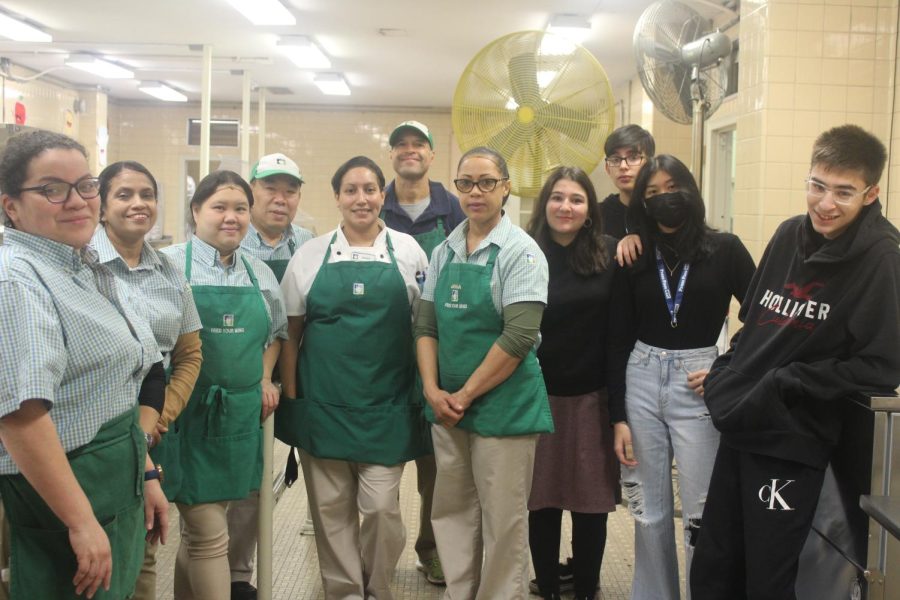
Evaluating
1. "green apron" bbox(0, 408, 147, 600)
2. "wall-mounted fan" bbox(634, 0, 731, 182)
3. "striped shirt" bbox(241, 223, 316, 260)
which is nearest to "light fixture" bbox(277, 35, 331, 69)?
"wall-mounted fan" bbox(634, 0, 731, 182)

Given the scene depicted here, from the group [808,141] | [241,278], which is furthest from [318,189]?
[241,278]

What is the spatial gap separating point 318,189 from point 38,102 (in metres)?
4.11

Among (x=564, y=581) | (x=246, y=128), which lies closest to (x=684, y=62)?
(x=564, y=581)

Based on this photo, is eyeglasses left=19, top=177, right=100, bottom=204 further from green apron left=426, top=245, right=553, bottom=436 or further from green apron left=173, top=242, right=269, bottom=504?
→ green apron left=426, top=245, right=553, bottom=436

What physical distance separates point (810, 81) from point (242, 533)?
3261 millimetres

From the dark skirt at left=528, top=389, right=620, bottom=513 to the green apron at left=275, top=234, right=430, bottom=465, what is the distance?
18.2 inches

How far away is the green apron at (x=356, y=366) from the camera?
2477 millimetres

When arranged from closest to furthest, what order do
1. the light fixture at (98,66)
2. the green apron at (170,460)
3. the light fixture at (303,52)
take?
the green apron at (170,460) → the light fixture at (303,52) → the light fixture at (98,66)

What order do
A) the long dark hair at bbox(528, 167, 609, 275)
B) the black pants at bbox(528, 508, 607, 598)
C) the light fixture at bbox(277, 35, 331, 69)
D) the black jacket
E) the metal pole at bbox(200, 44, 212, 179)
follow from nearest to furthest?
the black jacket → the long dark hair at bbox(528, 167, 609, 275) → the black pants at bbox(528, 508, 607, 598) → the metal pole at bbox(200, 44, 212, 179) → the light fixture at bbox(277, 35, 331, 69)

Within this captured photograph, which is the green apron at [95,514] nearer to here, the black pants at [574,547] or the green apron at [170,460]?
the green apron at [170,460]

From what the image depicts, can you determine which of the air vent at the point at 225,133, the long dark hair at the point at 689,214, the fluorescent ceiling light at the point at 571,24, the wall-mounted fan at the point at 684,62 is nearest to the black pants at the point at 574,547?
the long dark hair at the point at 689,214

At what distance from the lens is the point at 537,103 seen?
9.68 ft

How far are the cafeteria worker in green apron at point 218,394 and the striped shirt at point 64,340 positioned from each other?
641 mm

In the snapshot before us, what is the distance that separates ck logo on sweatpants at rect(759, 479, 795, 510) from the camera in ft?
6.07
